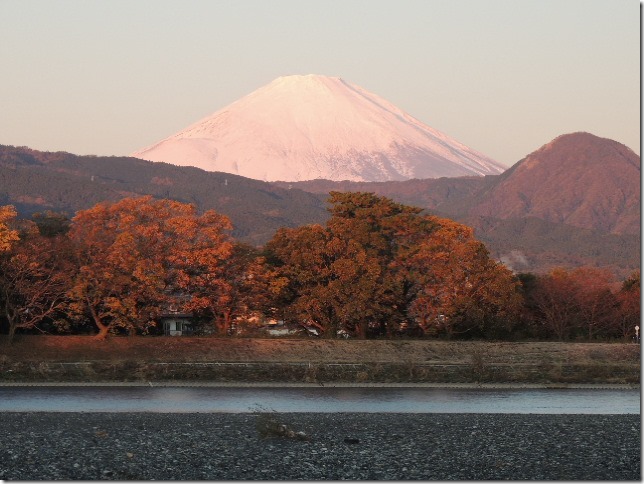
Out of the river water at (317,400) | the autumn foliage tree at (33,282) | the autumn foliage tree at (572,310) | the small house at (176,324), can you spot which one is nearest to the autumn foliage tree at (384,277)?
the autumn foliage tree at (572,310)

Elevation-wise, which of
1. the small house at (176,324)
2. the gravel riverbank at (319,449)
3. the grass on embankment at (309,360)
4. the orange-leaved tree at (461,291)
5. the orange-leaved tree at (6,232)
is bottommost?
the grass on embankment at (309,360)

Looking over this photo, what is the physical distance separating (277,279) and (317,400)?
2449cm

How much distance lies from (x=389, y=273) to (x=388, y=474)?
162 feet

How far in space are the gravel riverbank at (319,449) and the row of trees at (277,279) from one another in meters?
33.7

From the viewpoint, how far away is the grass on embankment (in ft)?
188

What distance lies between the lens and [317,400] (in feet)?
148

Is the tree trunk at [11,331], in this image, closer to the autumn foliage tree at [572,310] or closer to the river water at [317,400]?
the river water at [317,400]

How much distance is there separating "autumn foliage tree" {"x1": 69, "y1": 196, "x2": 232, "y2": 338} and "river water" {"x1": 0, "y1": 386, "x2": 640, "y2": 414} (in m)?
12.8

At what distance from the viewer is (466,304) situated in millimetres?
68625

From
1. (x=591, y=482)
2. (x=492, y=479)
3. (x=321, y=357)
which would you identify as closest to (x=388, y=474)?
(x=492, y=479)

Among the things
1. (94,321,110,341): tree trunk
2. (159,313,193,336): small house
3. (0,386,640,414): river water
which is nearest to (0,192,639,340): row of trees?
(94,321,110,341): tree trunk

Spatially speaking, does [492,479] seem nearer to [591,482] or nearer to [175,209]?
[591,482]

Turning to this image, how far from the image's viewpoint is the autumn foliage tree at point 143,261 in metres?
64.2

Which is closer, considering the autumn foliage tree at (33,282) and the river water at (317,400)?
the river water at (317,400)
